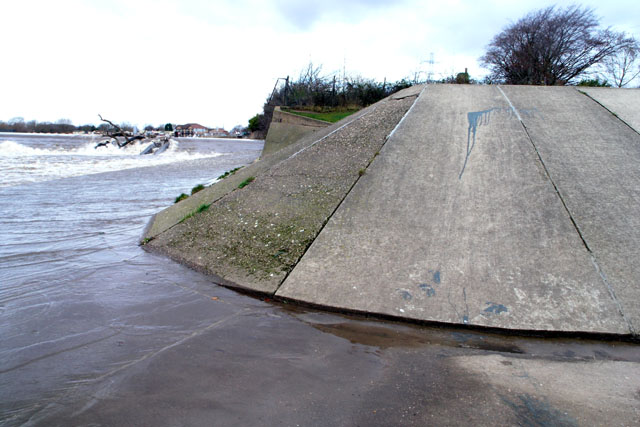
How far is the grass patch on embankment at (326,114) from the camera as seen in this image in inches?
640

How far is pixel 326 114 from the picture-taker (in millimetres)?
17766

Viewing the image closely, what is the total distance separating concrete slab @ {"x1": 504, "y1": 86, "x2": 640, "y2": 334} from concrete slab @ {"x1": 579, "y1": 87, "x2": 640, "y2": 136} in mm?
22

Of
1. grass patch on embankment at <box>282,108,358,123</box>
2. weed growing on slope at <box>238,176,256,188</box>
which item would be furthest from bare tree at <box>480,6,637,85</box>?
weed growing on slope at <box>238,176,256,188</box>

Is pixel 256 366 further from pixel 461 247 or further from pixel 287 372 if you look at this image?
pixel 461 247

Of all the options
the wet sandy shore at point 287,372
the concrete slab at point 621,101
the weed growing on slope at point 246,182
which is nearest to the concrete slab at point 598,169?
the concrete slab at point 621,101

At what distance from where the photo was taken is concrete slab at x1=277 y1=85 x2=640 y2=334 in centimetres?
409

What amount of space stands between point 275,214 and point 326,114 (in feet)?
40.9

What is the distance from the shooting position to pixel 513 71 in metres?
23.6

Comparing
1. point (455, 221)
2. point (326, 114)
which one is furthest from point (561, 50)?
point (455, 221)

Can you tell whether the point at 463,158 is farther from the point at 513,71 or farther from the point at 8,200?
the point at 513,71

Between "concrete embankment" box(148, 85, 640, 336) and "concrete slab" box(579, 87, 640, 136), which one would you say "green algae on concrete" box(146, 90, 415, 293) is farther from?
"concrete slab" box(579, 87, 640, 136)

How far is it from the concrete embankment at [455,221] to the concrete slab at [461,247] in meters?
0.02

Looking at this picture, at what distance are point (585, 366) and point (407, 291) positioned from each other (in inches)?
67.7

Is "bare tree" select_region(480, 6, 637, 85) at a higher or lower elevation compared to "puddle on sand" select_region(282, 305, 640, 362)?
higher
